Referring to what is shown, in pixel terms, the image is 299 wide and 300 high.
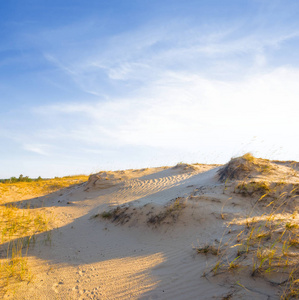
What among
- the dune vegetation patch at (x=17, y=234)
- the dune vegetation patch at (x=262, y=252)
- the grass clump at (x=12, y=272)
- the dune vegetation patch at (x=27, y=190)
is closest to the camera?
the dune vegetation patch at (x=262, y=252)

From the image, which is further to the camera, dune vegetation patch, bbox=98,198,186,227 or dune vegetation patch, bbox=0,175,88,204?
dune vegetation patch, bbox=0,175,88,204

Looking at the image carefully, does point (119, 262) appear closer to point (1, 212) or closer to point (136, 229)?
point (136, 229)

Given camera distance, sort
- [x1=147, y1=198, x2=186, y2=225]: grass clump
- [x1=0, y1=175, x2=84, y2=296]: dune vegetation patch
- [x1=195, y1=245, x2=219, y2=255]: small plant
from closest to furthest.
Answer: [x1=0, y1=175, x2=84, y2=296]: dune vegetation patch → [x1=195, y1=245, x2=219, y2=255]: small plant → [x1=147, y1=198, x2=186, y2=225]: grass clump

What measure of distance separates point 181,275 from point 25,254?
3.96m

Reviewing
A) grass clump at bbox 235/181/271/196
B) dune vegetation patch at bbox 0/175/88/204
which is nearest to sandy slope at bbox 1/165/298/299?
grass clump at bbox 235/181/271/196

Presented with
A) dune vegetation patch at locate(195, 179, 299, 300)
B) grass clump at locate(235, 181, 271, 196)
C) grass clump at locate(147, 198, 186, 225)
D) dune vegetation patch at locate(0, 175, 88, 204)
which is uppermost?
dune vegetation patch at locate(0, 175, 88, 204)

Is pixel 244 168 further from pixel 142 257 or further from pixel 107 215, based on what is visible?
pixel 142 257

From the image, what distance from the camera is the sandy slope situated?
11.9ft

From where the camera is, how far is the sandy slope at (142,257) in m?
3.61

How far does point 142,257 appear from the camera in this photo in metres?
5.30

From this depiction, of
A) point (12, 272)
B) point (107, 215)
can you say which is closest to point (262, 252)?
point (12, 272)

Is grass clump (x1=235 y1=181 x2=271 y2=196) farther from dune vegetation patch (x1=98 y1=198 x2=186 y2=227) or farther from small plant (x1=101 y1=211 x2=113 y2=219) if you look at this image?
small plant (x1=101 y1=211 x2=113 y2=219)

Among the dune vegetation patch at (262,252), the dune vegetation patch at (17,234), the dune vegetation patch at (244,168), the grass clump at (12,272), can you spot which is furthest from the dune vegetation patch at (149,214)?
the grass clump at (12,272)

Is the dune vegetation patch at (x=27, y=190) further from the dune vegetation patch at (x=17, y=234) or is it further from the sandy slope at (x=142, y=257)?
the sandy slope at (x=142, y=257)
